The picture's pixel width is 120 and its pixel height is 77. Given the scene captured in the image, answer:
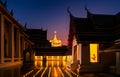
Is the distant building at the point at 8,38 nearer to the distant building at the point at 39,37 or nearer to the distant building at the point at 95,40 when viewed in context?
the distant building at the point at 95,40

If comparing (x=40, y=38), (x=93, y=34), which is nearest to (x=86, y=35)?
(x=93, y=34)

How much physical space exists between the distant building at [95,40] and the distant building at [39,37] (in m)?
Answer: 30.7

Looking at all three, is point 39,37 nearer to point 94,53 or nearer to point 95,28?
point 94,53

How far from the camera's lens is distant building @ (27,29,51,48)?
5762 cm

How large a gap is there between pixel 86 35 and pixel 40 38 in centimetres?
3498

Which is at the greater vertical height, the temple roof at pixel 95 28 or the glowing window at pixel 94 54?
the temple roof at pixel 95 28

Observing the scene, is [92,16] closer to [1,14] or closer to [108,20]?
[108,20]

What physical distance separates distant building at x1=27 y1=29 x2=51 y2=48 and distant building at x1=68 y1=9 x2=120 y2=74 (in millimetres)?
30668

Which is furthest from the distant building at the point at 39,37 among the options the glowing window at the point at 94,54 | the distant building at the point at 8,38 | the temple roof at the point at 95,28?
the glowing window at the point at 94,54

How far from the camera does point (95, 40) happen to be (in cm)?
2398

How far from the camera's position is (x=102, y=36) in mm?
25047

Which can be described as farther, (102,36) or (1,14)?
(102,36)

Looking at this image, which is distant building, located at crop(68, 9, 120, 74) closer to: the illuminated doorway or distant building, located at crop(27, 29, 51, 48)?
the illuminated doorway

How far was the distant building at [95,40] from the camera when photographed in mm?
23594
